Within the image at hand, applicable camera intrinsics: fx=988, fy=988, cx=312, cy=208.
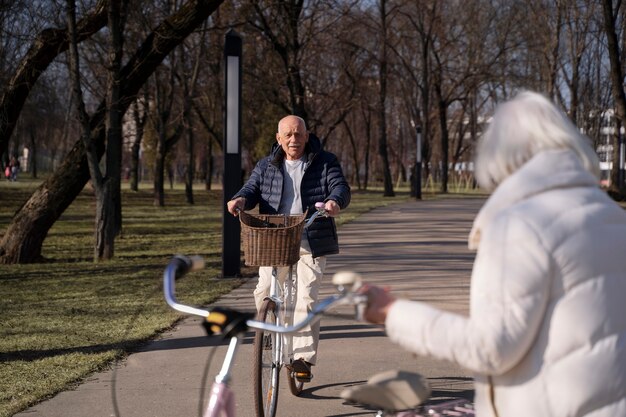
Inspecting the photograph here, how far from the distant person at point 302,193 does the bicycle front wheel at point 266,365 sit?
436mm

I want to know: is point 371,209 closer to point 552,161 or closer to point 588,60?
point 588,60

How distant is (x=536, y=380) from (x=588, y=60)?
5746 centimetres

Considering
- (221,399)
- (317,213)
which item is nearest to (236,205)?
(317,213)

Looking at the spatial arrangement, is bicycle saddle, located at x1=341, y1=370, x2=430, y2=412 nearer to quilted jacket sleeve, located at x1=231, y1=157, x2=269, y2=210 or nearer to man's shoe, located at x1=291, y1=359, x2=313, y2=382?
man's shoe, located at x1=291, y1=359, x2=313, y2=382

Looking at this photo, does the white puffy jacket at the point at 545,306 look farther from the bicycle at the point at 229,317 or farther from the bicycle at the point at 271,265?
the bicycle at the point at 271,265

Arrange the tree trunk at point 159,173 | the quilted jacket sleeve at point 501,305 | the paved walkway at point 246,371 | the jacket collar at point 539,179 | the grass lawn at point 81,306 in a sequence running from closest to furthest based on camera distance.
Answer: the quilted jacket sleeve at point 501,305, the jacket collar at point 539,179, the paved walkway at point 246,371, the grass lawn at point 81,306, the tree trunk at point 159,173

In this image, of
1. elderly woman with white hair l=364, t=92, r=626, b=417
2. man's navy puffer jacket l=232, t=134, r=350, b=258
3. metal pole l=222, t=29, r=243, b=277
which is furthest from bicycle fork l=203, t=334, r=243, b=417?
metal pole l=222, t=29, r=243, b=277

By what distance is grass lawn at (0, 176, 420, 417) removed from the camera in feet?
24.2

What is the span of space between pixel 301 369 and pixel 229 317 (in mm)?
4076

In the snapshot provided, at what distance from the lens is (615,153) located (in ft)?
146

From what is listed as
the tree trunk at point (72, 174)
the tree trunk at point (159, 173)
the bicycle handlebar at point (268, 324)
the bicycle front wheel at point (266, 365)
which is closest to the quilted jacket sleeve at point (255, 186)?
the bicycle front wheel at point (266, 365)

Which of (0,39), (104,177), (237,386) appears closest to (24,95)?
(0,39)

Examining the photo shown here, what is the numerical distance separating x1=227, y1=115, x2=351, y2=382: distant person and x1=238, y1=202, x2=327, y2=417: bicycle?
22 centimetres

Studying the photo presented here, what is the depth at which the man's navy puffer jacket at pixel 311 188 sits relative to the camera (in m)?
6.78
